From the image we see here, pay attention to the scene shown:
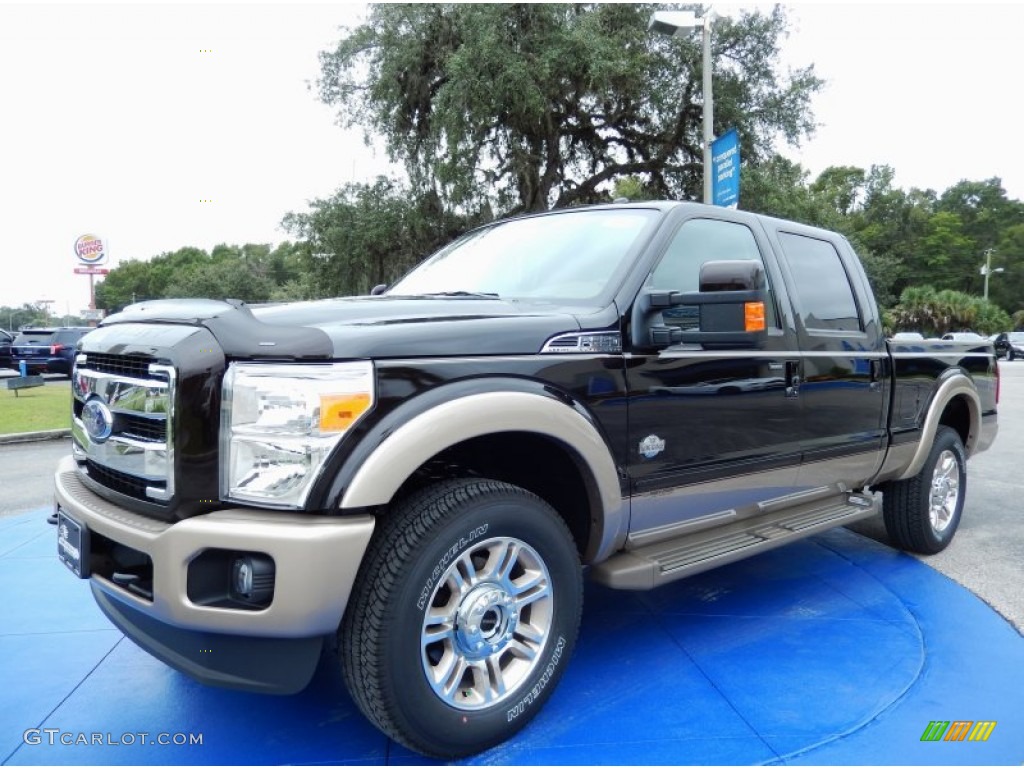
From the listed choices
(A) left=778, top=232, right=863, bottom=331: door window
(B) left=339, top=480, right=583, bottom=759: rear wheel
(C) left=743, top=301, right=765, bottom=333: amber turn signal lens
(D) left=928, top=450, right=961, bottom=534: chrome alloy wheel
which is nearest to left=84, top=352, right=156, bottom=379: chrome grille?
(B) left=339, top=480, right=583, bottom=759: rear wheel

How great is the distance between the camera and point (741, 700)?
287cm

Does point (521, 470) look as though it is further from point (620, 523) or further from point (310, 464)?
point (310, 464)

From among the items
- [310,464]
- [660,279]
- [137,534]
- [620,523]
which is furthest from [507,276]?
[137,534]

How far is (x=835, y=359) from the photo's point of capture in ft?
12.5

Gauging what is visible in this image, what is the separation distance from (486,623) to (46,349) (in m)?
23.8

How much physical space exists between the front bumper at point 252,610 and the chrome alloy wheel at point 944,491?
13.4ft

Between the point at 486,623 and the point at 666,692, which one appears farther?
the point at 666,692

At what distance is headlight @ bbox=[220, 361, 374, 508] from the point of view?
2104 mm

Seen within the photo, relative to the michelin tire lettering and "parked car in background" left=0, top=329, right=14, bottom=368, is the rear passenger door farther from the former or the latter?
"parked car in background" left=0, top=329, right=14, bottom=368

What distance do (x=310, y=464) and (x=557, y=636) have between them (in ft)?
3.66

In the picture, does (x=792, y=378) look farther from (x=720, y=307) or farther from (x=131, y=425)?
(x=131, y=425)

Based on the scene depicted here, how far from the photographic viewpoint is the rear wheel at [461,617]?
7.22 feet

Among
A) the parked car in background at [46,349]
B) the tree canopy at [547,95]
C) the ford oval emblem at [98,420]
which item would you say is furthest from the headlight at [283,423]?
the parked car in background at [46,349]

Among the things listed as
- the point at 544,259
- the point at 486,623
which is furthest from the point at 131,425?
the point at 544,259
